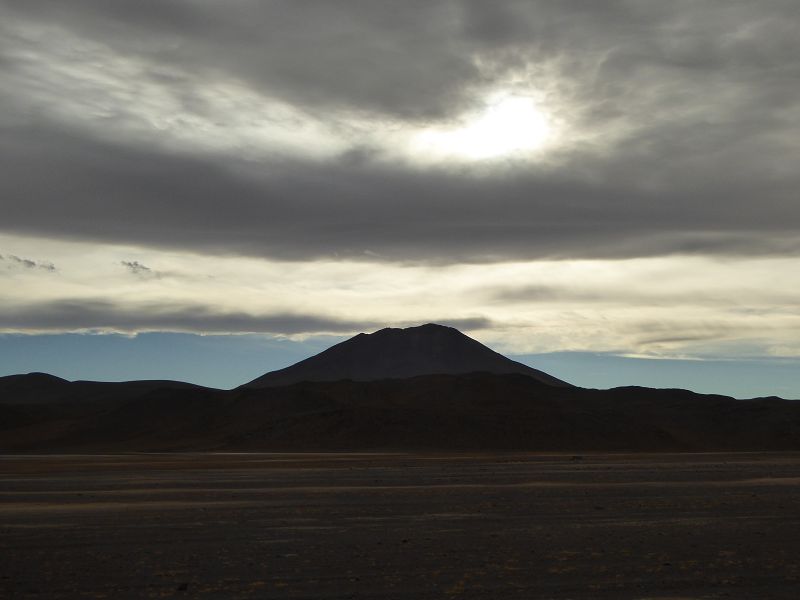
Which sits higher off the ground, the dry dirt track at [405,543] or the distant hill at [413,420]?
the distant hill at [413,420]

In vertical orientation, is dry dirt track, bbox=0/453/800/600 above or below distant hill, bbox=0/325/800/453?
below

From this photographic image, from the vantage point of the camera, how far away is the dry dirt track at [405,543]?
15703mm

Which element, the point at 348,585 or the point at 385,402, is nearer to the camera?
the point at 348,585

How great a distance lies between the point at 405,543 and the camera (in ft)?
69.6

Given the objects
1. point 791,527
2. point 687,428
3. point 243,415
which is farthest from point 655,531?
point 687,428

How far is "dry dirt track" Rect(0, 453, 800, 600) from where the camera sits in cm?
1570

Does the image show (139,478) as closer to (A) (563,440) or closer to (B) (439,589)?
(B) (439,589)

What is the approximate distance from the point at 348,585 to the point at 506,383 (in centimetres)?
15934

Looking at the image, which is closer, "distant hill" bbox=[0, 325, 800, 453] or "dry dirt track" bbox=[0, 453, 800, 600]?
"dry dirt track" bbox=[0, 453, 800, 600]

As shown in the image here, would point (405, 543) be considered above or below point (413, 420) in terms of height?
below

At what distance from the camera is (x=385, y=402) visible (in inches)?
6324

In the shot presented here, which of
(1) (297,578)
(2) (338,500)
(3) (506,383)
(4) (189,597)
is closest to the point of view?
(4) (189,597)

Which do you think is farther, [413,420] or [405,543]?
[413,420]

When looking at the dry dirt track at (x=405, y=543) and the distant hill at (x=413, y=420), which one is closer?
the dry dirt track at (x=405, y=543)
